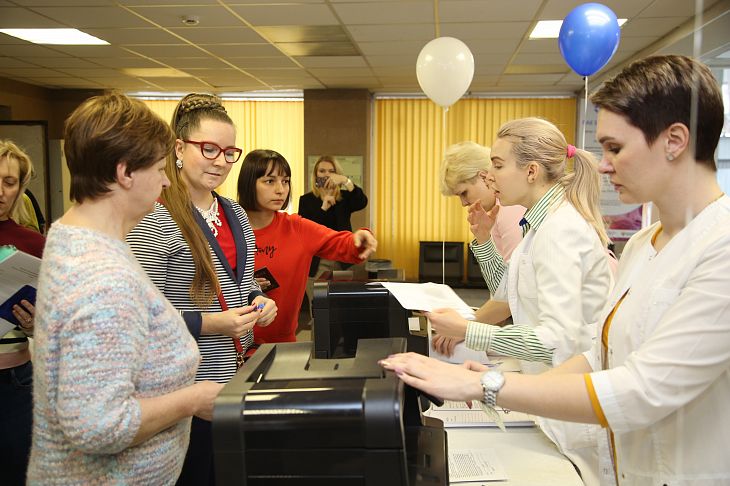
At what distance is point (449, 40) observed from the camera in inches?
166

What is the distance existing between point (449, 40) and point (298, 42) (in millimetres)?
1576

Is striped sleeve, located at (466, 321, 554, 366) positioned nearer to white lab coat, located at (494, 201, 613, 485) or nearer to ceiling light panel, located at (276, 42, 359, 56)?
white lab coat, located at (494, 201, 613, 485)

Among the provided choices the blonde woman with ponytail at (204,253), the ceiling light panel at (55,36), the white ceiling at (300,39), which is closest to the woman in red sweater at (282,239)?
the blonde woman with ponytail at (204,253)

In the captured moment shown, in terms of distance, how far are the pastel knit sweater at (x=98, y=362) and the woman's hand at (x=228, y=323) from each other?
0.38 m

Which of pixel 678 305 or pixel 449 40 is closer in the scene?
pixel 678 305

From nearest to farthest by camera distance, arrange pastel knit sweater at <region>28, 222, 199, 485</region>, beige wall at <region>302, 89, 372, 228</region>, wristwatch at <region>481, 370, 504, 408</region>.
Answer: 1. pastel knit sweater at <region>28, 222, 199, 485</region>
2. wristwatch at <region>481, 370, 504, 408</region>
3. beige wall at <region>302, 89, 372, 228</region>

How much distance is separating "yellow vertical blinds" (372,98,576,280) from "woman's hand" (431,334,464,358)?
6448 mm

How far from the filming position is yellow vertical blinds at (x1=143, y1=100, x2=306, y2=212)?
8.27 meters

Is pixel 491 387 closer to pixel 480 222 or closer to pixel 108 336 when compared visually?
pixel 108 336

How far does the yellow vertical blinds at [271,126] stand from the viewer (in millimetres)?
8266

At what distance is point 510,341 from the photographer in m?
1.42

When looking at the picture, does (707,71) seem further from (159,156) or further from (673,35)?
(673,35)

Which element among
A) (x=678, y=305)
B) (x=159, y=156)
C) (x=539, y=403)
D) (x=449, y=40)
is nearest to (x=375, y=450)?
(x=539, y=403)

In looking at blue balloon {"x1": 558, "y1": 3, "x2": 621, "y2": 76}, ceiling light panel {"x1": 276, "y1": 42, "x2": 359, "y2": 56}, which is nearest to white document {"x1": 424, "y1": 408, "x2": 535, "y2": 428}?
blue balloon {"x1": 558, "y1": 3, "x2": 621, "y2": 76}
